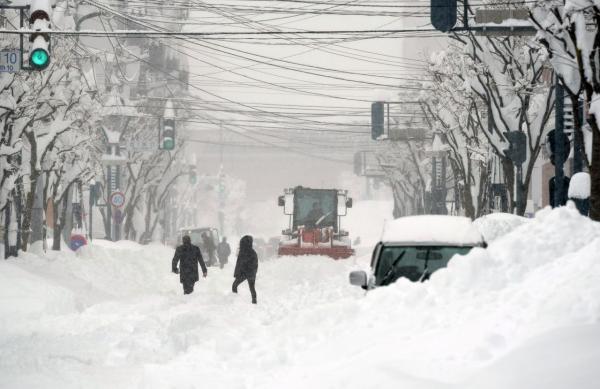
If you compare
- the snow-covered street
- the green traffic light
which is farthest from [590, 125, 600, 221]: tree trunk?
the green traffic light

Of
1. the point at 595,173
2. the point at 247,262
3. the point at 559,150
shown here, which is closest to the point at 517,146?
the point at 559,150

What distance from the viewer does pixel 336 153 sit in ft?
493

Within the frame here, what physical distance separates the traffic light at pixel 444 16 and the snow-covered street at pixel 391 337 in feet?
19.5

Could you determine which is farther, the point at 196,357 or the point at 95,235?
the point at 95,235

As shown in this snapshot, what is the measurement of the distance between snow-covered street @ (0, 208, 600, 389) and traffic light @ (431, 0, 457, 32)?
234 inches

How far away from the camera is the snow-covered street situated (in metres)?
6.93

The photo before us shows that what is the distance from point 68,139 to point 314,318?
22394mm

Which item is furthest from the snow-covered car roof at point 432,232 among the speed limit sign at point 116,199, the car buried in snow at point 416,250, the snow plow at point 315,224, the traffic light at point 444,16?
the speed limit sign at point 116,199

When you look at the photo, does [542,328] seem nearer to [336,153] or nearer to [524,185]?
[524,185]

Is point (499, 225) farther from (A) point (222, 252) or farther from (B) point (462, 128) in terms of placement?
(A) point (222, 252)

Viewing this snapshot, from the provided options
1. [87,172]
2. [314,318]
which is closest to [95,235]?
[87,172]

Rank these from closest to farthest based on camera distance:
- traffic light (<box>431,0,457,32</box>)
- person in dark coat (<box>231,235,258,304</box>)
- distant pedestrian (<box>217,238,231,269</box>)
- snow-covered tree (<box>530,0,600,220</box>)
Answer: snow-covered tree (<box>530,0,600,220</box>) < traffic light (<box>431,0,457,32</box>) < person in dark coat (<box>231,235,258,304</box>) < distant pedestrian (<box>217,238,231,269</box>)

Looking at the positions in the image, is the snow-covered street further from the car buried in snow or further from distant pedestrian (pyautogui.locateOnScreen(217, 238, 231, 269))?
distant pedestrian (pyautogui.locateOnScreen(217, 238, 231, 269))

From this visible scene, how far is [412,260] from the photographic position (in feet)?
39.8
